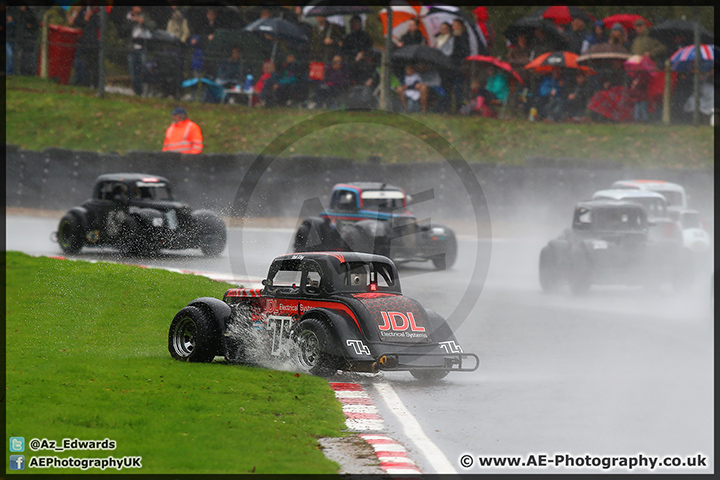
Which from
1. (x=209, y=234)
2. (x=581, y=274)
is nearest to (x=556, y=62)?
(x=581, y=274)

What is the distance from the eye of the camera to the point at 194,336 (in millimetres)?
9898

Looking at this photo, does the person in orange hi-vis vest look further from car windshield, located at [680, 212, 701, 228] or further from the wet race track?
car windshield, located at [680, 212, 701, 228]

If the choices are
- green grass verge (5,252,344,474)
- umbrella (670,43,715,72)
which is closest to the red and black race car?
green grass verge (5,252,344,474)

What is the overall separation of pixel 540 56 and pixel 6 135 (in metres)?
15.5

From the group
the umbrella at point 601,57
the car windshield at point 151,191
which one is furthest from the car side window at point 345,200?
the umbrella at point 601,57

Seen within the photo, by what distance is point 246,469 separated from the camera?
19.4 feet

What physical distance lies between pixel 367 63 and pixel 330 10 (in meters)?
1.97

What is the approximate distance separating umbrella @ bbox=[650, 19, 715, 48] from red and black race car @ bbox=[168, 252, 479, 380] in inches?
878

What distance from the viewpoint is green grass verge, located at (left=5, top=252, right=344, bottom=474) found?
20.5ft

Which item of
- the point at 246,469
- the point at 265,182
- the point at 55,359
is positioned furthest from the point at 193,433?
the point at 265,182

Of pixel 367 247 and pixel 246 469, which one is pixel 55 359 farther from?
pixel 367 247

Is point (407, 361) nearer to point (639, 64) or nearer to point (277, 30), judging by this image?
point (277, 30)

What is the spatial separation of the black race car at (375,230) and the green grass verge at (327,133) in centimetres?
855

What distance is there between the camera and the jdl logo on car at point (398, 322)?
925cm
